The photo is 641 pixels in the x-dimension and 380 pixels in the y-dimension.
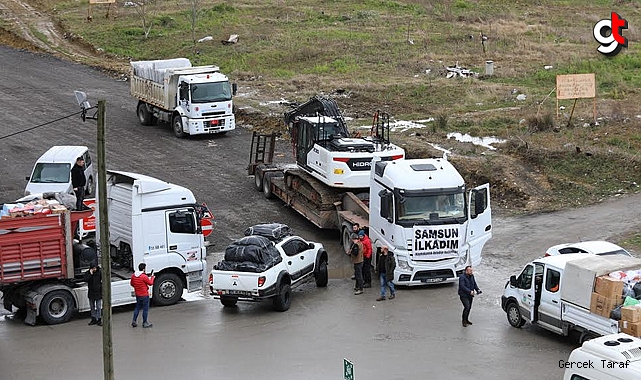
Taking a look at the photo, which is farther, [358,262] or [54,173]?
[54,173]

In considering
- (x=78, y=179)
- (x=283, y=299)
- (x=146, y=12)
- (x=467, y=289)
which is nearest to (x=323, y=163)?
(x=283, y=299)

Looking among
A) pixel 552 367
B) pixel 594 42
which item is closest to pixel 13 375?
pixel 552 367

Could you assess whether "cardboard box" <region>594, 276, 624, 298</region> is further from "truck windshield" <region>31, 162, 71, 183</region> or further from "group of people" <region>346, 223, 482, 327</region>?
"truck windshield" <region>31, 162, 71, 183</region>

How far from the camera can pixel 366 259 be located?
26.6 meters

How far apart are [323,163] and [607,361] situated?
16031 millimetres

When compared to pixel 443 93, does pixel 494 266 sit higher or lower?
lower

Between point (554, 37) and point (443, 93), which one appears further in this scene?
point (554, 37)

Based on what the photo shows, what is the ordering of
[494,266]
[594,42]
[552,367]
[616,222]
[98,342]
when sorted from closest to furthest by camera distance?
[552,367] < [98,342] < [494,266] < [616,222] < [594,42]

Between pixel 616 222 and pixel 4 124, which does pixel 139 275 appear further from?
pixel 4 124

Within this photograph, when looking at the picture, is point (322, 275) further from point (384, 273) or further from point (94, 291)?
point (94, 291)

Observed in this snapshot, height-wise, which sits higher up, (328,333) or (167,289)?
(167,289)

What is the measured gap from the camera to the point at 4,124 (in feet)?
152

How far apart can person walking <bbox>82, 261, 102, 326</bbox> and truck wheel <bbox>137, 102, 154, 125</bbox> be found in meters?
22.5

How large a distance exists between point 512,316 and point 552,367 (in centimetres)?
287
